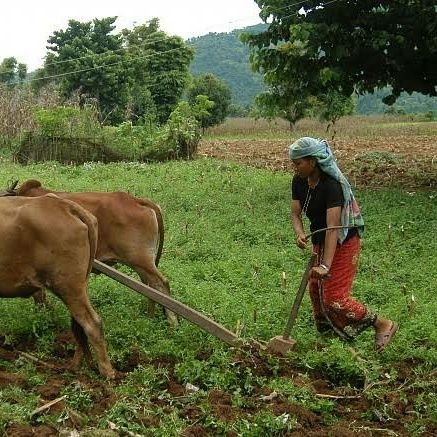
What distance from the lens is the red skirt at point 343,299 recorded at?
21.0 ft

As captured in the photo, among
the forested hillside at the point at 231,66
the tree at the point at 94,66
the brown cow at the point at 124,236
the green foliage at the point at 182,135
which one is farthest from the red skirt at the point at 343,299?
the forested hillside at the point at 231,66

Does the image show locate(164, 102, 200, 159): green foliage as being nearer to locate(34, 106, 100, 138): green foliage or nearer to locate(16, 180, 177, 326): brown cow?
locate(34, 106, 100, 138): green foliage

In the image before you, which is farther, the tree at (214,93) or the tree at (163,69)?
the tree at (214,93)

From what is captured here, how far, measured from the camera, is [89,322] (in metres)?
5.79

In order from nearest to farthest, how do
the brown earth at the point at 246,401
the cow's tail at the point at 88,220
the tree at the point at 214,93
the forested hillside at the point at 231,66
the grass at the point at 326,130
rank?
the brown earth at the point at 246,401
the cow's tail at the point at 88,220
the grass at the point at 326,130
the tree at the point at 214,93
the forested hillside at the point at 231,66

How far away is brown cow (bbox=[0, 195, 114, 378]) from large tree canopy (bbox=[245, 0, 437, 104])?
8.05 meters

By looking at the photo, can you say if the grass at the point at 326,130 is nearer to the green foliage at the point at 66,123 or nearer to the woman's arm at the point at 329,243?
the green foliage at the point at 66,123

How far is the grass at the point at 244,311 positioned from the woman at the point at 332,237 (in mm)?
225

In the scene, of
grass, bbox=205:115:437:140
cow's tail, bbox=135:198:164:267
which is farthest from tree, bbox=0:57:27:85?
cow's tail, bbox=135:198:164:267

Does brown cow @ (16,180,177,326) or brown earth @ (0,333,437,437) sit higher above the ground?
brown cow @ (16,180,177,326)

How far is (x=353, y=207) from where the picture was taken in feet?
21.5

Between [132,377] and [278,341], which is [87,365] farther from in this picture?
[278,341]

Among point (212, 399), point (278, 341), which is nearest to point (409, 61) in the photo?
point (278, 341)

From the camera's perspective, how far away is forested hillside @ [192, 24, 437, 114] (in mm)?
99312
